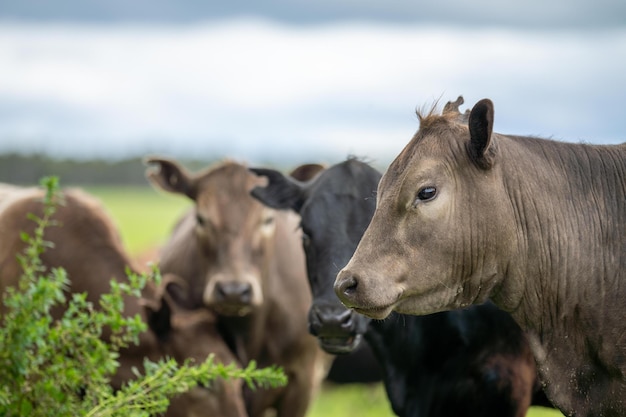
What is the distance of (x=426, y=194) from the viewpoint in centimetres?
438

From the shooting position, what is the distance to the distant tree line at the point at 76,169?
57088mm

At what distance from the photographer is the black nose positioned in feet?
26.9

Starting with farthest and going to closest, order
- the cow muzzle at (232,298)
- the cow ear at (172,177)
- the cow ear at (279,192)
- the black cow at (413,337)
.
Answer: the cow ear at (172,177) → the cow muzzle at (232,298) → the cow ear at (279,192) → the black cow at (413,337)

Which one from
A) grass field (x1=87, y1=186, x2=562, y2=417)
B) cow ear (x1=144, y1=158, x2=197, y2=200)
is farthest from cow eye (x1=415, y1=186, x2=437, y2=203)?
grass field (x1=87, y1=186, x2=562, y2=417)

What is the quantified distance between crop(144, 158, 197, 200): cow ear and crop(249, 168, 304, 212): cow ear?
2100 millimetres

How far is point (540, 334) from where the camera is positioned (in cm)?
460

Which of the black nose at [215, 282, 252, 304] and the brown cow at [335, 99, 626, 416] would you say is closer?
the brown cow at [335, 99, 626, 416]

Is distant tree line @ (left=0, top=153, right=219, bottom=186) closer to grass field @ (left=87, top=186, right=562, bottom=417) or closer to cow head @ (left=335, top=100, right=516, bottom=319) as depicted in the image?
grass field @ (left=87, top=186, right=562, bottom=417)

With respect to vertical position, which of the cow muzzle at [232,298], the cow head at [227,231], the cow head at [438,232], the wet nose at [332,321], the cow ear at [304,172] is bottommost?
the cow muzzle at [232,298]

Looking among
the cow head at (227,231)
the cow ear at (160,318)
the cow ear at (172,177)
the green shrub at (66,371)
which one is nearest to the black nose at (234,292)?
the cow head at (227,231)

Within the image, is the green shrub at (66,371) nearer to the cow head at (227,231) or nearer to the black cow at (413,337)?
the black cow at (413,337)

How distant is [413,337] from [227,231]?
281 centimetres

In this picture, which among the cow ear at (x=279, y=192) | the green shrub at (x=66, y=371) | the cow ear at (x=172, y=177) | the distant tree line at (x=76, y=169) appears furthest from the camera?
the distant tree line at (x=76, y=169)

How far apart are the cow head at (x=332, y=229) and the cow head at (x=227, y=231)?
55.9 inches
